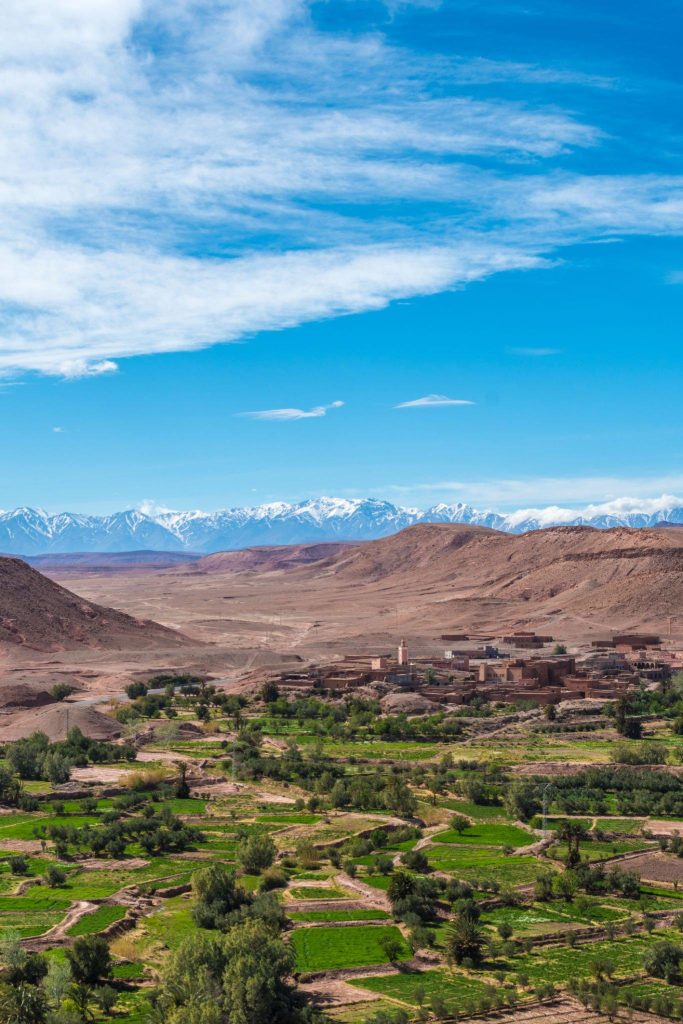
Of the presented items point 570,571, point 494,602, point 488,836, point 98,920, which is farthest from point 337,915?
point 570,571

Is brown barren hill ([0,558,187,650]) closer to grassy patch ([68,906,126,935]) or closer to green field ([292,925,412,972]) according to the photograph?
grassy patch ([68,906,126,935])

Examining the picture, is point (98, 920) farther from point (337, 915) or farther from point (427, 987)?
point (427, 987)

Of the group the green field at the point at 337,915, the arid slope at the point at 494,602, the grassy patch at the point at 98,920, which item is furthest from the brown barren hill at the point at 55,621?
the green field at the point at 337,915

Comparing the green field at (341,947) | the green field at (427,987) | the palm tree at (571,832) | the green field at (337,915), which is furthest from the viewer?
the palm tree at (571,832)

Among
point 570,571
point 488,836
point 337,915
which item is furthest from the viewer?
point 570,571

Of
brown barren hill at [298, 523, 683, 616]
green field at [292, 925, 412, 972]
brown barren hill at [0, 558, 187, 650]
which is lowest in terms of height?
green field at [292, 925, 412, 972]

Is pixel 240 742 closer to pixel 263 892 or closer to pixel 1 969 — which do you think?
pixel 263 892

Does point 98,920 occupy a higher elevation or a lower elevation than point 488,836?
lower

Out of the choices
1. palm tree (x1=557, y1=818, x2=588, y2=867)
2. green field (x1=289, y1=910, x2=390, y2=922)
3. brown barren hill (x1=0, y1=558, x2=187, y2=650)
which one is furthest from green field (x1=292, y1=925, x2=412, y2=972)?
brown barren hill (x1=0, y1=558, x2=187, y2=650)

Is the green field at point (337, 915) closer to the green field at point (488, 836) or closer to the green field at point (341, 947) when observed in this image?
the green field at point (341, 947)
